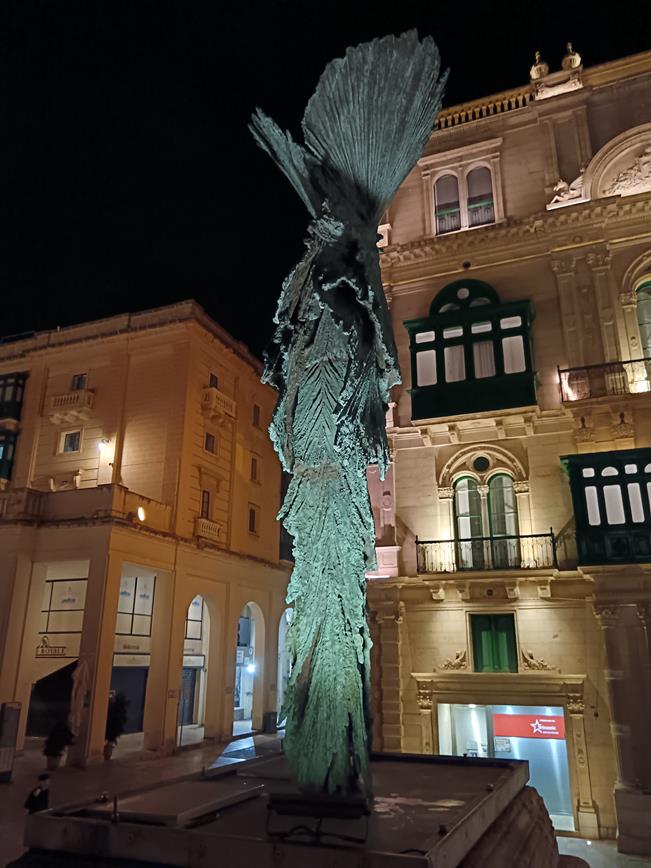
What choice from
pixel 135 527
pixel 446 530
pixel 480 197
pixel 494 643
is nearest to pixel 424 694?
pixel 494 643

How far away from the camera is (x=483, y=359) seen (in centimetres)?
1850

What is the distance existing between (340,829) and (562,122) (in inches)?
796

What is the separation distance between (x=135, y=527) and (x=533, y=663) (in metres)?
13.2

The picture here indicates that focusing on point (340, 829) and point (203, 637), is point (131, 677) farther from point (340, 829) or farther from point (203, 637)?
point (340, 829)

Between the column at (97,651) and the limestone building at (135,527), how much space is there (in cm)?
4

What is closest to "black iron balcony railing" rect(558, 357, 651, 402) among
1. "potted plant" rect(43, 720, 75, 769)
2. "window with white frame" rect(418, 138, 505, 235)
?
"window with white frame" rect(418, 138, 505, 235)

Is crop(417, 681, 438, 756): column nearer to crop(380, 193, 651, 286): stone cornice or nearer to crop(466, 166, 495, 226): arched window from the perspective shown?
crop(380, 193, 651, 286): stone cornice

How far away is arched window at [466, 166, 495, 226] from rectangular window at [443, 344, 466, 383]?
13.9 ft

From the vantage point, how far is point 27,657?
70.9 ft

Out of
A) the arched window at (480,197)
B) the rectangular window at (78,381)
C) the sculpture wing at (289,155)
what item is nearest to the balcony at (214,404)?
the rectangular window at (78,381)

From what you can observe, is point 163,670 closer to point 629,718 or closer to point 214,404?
point 214,404

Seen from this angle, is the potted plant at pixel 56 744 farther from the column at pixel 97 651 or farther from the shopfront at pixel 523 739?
the shopfront at pixel 523 739

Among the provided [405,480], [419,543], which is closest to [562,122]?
[405,480]

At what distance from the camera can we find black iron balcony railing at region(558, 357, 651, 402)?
16750 mm
